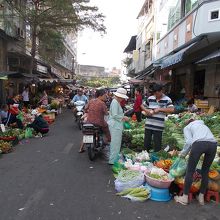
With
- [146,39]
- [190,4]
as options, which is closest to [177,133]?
[190,4]

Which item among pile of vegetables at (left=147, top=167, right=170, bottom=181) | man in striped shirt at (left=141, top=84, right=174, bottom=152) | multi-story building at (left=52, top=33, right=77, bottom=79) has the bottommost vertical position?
pile of vegetables at (left=147, top=167, right=170, bottom=181)

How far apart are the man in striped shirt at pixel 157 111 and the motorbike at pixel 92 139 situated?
1.45 metres

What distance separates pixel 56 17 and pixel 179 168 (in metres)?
20.3

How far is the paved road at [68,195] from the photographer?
199 inches

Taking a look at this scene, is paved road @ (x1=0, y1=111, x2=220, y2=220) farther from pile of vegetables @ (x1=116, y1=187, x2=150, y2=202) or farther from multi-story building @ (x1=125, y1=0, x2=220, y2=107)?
multi-story building @ (x1=125, y1=0, x2=220, y2=107)

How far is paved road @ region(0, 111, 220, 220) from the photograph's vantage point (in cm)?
507

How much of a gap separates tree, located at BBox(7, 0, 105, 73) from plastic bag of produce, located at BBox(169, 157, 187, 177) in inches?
726

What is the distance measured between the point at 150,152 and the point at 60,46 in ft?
68.1

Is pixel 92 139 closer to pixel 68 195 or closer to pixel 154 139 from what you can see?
pixel 154 139

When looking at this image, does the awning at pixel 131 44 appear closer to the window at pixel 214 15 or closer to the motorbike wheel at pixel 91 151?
the window at pixel 214 15

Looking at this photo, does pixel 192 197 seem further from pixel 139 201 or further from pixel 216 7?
pixel 216 7

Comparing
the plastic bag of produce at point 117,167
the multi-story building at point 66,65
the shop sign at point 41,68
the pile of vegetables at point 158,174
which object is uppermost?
the multi-story building at point 66,65

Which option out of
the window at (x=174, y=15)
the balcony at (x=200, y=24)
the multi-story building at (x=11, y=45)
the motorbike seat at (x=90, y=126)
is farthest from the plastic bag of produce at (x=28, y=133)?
the window at (x=174, y=15)

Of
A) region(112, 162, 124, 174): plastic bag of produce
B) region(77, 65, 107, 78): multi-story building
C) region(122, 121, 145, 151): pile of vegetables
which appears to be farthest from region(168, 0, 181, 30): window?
region(77, 65, 107, 78): multi-story building
